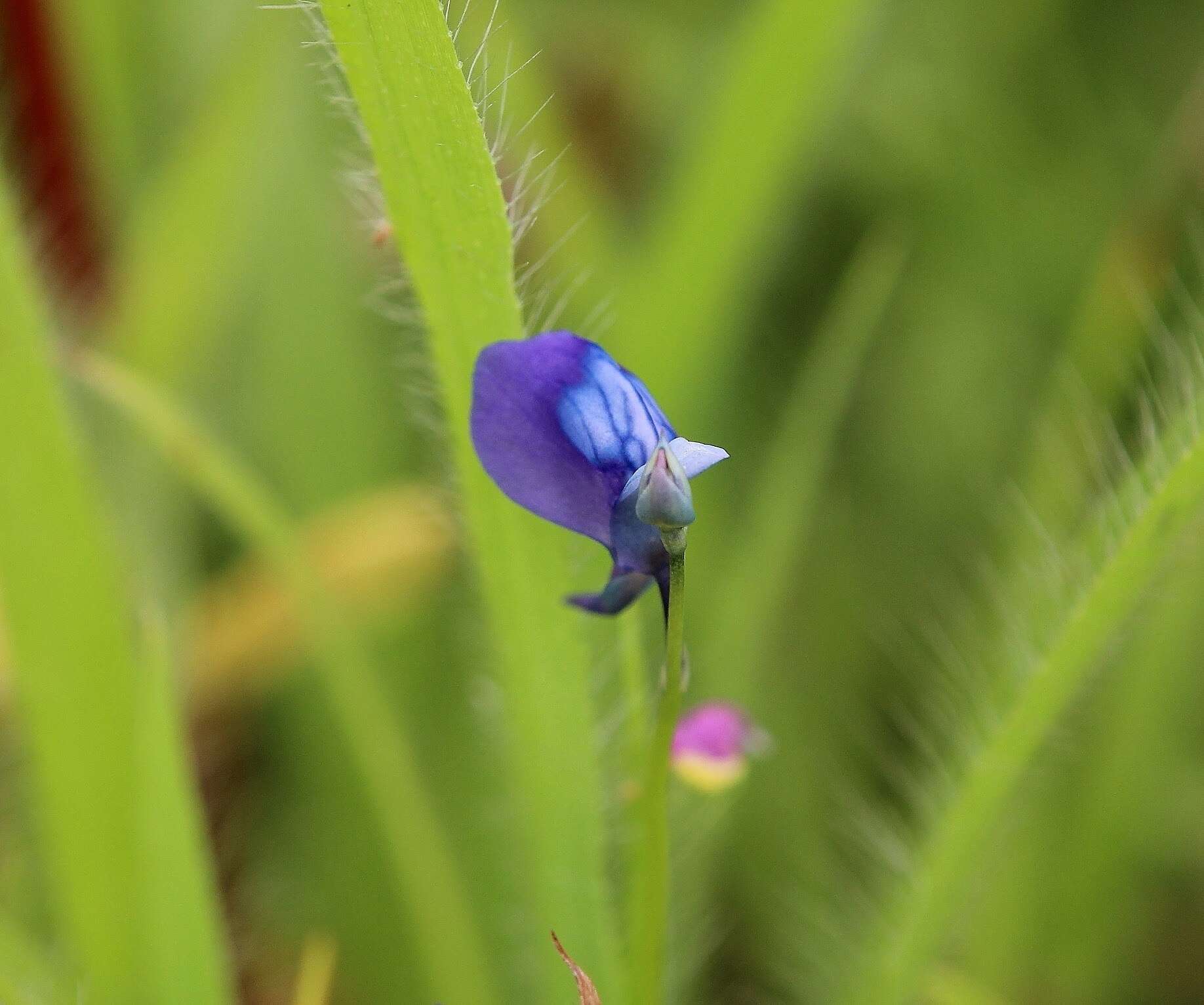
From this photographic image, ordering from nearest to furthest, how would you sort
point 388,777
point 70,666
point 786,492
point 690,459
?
point 690,459 < point 70,666 < point 388,777 < point 786,492

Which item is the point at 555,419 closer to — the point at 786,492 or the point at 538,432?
the point at 538,432

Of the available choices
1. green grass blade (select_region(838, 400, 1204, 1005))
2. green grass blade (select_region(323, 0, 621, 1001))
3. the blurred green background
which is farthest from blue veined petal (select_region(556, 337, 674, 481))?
the blurred green background

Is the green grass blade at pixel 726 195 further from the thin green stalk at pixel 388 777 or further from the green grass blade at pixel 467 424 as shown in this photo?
the green grass blade at pixel 467 424

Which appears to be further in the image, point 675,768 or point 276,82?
point 276,82

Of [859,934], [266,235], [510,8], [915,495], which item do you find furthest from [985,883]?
[510,8]

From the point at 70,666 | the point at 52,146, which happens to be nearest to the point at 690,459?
the point at 70,666

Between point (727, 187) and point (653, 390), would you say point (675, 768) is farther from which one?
point (727, 187)

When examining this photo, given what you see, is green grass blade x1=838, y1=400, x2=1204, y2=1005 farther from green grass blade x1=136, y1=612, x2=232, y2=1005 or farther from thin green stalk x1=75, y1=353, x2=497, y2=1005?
green grass blade x1=136, y1=612, x2=232, y2=1005
